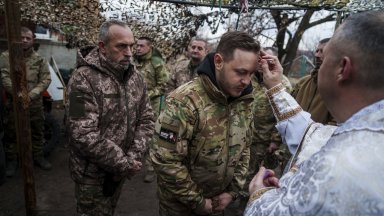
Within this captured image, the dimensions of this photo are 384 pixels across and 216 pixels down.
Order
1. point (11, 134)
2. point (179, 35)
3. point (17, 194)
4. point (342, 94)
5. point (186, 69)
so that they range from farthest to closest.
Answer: point (186, 69) < point (11, 134) < point (179, 35) < point (17, 194) < point (342, 94)

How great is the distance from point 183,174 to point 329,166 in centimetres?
143

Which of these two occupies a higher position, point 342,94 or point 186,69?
point 342,94

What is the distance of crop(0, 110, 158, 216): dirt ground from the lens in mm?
4180

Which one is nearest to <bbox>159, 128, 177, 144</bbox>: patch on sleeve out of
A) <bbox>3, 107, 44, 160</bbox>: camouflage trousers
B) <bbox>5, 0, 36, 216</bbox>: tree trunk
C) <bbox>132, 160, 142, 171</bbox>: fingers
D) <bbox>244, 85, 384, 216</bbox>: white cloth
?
<bbox>132, 160, 142, 171</bbox>: fingers

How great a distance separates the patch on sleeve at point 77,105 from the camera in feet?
8.82

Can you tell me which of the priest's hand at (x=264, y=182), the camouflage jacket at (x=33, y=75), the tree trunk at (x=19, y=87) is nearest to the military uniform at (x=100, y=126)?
the tree trunk at (x=19, y=87)

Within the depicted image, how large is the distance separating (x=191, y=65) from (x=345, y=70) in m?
4.72

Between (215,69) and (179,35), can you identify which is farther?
(179,35)

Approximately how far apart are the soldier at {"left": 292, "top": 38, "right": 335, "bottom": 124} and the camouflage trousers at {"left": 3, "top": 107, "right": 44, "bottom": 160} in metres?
4.04

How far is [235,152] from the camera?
251 centimetres

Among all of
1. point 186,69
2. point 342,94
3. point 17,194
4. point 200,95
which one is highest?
point 342,94

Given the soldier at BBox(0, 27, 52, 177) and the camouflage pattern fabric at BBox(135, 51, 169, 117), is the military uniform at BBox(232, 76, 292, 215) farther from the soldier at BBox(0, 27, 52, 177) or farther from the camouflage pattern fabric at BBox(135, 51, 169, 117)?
the soldier at BBox(0, 27, 52, 177)

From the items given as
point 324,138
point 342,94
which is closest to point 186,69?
point 324,138

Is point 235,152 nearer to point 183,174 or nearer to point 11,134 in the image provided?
point 183,174
